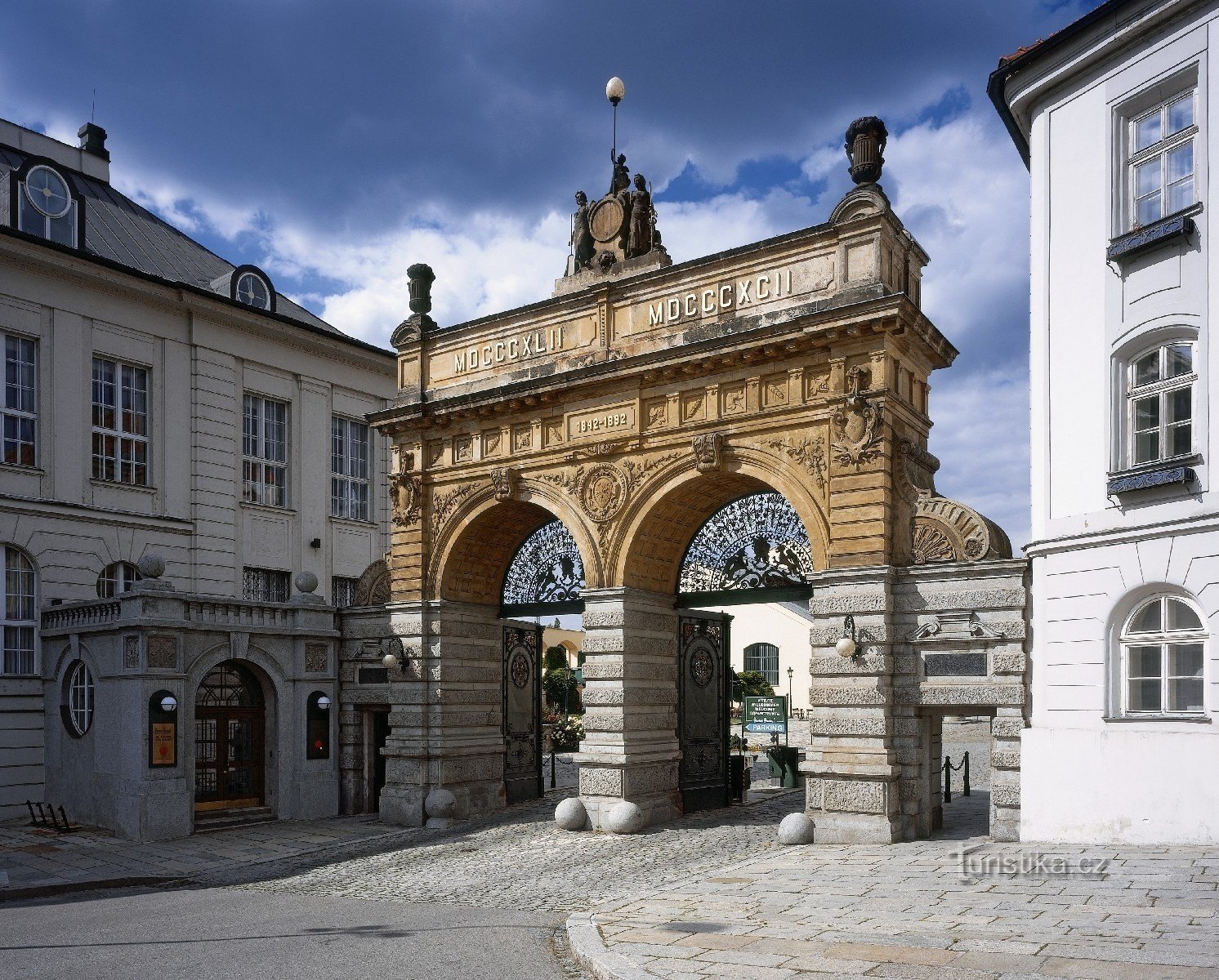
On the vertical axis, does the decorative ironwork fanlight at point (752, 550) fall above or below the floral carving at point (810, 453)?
below

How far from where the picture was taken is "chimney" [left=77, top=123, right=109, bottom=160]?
27.9 meters

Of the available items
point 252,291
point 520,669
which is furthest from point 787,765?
point 252,291

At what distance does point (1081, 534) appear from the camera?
1306 centimetres

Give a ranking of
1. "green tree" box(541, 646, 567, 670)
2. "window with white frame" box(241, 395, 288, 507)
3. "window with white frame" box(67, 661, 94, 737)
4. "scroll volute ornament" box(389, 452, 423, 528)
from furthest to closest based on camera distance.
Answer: "green tree" box(541, 646, 567, 670) < "window with white frame" box(241, 395, 288, 507) < "scroll volute ornament" box(389, 452, 423, 528) < "window with white frame" box(67, 661, 94, 737)

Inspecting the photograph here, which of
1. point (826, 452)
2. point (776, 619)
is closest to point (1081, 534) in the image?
point (826, 452)

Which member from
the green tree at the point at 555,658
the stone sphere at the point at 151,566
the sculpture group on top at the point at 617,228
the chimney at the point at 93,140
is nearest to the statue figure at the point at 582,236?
the sculpture group on top at the point at 617,228

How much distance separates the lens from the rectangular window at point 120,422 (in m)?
22.9

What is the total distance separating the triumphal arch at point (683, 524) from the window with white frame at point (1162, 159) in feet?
9.86

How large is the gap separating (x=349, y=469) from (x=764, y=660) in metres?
23.7

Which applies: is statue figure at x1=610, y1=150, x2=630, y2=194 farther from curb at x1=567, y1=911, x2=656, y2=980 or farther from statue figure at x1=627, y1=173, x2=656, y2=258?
curb at x1=567, y1=911, x2=656, y2=980

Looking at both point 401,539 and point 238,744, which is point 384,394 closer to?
point 401,539

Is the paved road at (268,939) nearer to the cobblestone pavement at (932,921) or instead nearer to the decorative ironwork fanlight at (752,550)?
the cobblestone pavement at (932,921)

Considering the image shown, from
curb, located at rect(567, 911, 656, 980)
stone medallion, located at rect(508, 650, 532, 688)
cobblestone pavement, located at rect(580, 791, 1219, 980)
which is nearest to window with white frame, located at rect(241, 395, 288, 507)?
stone medallion, located at rect(508, 650, 532, 688)

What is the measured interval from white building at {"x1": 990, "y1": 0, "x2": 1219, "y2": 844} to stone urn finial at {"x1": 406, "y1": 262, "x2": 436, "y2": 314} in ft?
36.5
